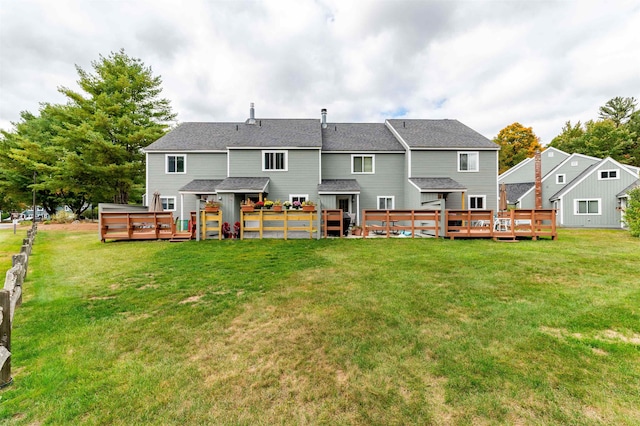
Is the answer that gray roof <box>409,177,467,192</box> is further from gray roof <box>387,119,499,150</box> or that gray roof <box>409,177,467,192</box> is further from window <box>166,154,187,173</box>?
window <box>166,154,187,173</box>

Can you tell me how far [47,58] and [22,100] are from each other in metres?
16.7

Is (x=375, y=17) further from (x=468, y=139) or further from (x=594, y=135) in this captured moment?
(x=594, y=135)

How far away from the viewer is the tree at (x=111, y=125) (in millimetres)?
20328

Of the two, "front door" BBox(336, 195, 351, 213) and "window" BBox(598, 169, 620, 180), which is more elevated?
→ "window" BBox(598, 169, 620, 180)

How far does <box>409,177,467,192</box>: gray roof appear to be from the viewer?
15.4 meters

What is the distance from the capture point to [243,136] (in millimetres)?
18094

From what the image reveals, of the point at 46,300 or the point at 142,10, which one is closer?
the point at 46,300

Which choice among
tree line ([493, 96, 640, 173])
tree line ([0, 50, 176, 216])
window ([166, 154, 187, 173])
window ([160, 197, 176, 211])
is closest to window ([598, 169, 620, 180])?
tree line ([493, 96, 640, 173])

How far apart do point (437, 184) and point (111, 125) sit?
2545cm

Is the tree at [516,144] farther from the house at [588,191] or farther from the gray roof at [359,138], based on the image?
the gray roof at [359,138]

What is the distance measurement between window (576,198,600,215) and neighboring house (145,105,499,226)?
919 cm

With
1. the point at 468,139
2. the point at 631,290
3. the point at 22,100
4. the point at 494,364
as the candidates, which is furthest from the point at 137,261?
the point at 22,100

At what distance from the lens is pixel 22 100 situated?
30.3m

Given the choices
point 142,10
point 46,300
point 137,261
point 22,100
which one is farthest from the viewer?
point 22,100
